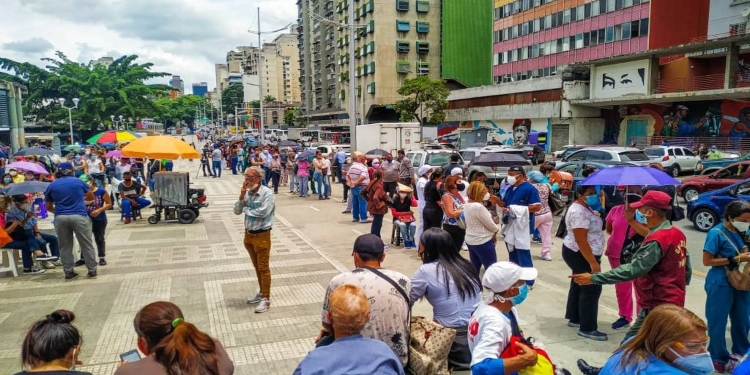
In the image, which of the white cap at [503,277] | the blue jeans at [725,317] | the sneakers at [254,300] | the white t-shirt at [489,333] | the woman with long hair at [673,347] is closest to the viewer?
the woman with long hair at [673,347]

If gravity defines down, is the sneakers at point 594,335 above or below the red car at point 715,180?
below

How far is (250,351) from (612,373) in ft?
13.3

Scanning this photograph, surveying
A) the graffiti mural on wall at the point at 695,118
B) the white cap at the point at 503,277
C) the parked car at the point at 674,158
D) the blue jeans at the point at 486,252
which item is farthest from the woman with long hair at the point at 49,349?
the graffiti mural on wall at the point at 695,118

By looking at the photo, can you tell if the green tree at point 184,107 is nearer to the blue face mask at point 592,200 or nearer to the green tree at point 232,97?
the green tree at point 232,97

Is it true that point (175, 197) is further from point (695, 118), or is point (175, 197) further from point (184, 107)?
point (184, 107)

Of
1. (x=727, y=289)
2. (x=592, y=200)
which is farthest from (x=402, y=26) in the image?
(x=727, y=289)

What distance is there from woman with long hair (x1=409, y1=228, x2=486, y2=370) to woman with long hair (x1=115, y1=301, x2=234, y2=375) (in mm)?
1551

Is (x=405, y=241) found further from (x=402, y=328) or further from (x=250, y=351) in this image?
(x=402, y=328)

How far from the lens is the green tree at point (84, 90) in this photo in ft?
168

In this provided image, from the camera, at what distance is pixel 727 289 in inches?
191

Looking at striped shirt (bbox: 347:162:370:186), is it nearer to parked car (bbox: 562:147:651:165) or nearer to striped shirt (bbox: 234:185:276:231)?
striped shirt (bbox: 234:185:276:231)

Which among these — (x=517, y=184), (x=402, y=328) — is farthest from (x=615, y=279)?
(x=517, y=184)

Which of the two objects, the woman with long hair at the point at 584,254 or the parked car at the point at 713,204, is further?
the parked car at the point at 713,204

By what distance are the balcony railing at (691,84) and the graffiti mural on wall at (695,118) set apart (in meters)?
1.15
